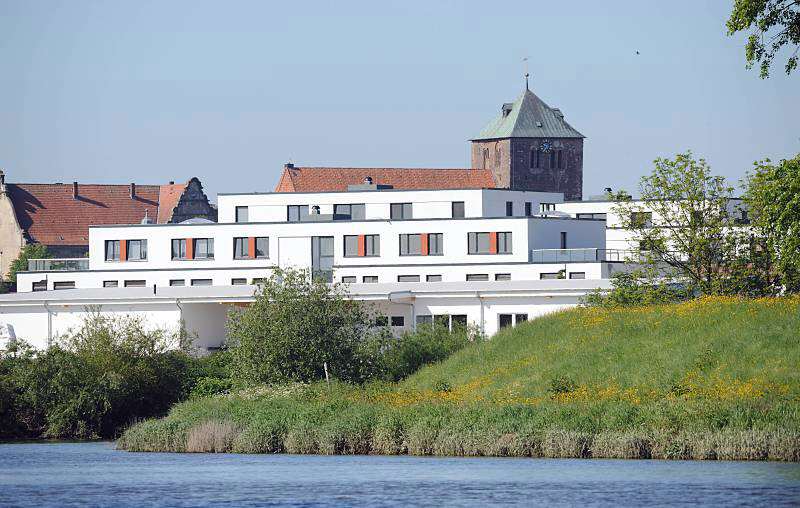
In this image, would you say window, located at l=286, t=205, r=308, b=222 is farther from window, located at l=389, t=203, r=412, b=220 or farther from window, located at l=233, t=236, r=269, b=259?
window, located at l=233, t=236, r=269, b=259

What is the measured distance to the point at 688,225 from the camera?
6059cm

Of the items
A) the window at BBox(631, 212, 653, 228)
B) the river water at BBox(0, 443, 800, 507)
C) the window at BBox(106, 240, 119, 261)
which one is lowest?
the river water at BBox(0, 443, 800, 507)

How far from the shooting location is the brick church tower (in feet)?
493

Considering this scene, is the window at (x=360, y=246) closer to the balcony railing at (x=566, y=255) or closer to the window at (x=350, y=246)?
the window at (x=350, y=246)

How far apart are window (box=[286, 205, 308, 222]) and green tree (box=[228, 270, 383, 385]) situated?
44.1 metres

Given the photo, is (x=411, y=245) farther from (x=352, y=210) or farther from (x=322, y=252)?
(x=352, y=210)

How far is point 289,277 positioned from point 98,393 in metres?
7.82

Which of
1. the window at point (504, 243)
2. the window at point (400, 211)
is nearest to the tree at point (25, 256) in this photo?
the window at point (400, 211)

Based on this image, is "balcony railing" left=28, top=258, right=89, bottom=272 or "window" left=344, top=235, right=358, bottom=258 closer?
"window" left=344, top=235, right=358, bottom=258

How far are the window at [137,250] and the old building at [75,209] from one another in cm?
3660

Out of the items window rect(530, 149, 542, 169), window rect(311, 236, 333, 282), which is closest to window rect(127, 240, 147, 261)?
window rect(311, 236, 333, 282)

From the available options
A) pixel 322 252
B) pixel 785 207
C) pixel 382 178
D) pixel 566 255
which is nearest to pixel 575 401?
pixel 785 207

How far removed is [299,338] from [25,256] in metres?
75.3

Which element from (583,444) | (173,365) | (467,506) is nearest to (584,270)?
(173,365)
